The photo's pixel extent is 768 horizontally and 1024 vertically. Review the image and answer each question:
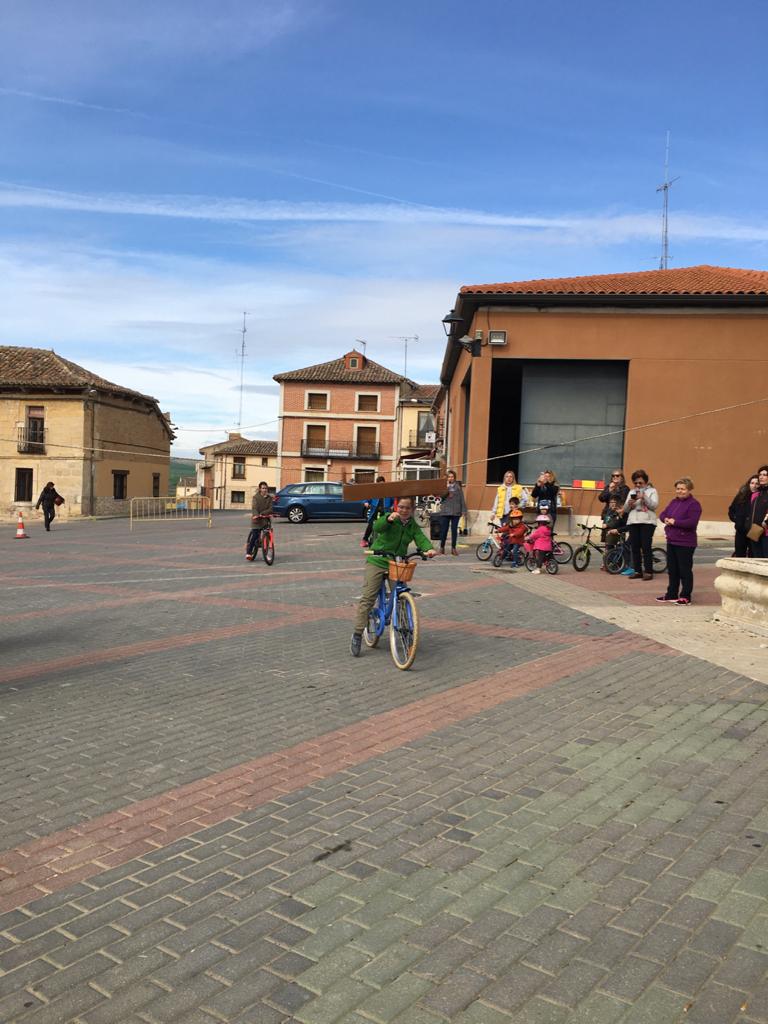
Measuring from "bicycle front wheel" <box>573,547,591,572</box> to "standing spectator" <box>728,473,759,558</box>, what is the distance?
345 cm

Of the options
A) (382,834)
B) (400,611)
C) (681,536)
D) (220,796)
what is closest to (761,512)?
(681,536)

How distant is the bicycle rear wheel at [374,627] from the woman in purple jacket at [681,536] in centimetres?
420

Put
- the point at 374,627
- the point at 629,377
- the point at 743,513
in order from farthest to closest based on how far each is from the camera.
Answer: the point at 629,377
the point at 743,513
the point at 374,627

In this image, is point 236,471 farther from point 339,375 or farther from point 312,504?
point 312,504

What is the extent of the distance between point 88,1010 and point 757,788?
10.4ft

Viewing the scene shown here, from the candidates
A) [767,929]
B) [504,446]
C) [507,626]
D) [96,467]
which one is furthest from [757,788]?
[96,467]

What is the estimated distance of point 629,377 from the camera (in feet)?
67.9

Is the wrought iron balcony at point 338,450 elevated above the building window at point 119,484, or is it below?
above

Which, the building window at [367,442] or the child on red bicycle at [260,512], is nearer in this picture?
the child on red bicycle at [260,512]

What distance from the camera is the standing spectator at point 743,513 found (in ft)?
33.0

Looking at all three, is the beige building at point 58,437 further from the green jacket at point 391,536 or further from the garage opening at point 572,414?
the green jacket at point 391,536

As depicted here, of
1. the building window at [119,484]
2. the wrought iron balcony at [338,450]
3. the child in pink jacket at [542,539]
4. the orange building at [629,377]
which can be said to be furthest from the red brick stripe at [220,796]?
the wrought iron balcony at [338,450]

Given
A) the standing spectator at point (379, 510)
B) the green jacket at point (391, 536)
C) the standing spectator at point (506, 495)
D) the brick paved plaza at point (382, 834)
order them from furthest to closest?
the standing spectator at point (506, 495) → the standing spectator at point (379, 510) → the green jacket at point (391, 536) → the brick paved plaza at point (382, 834)

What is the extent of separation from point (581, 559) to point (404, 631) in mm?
7831
